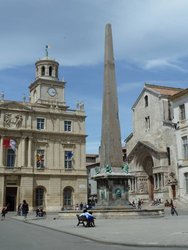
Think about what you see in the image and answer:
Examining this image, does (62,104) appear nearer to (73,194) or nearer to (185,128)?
(73,194)

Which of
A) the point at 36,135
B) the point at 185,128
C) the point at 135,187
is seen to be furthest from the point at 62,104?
the point at 185,128

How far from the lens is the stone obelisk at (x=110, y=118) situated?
23406 mm

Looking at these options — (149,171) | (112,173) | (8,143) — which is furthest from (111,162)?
(8,143)

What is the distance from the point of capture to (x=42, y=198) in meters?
50.4

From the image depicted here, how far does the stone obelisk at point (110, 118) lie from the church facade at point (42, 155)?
26.3 metres

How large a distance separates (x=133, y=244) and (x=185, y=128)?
101 ft

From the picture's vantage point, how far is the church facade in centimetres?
4881

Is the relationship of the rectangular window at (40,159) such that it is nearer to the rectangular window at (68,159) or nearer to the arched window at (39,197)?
the arched window at (39,197)

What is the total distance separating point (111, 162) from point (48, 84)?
3740 cm

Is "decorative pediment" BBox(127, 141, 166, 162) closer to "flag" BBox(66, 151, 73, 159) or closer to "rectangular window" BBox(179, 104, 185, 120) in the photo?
"rectangular window" BBox(179, 104, 185, 120)

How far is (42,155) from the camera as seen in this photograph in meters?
51.0

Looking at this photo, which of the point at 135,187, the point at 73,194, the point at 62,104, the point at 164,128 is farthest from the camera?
the point at 62,104

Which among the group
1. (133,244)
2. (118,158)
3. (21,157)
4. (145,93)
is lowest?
(133,244)

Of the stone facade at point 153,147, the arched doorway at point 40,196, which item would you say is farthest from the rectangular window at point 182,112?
the arched doorway at point 40,196
